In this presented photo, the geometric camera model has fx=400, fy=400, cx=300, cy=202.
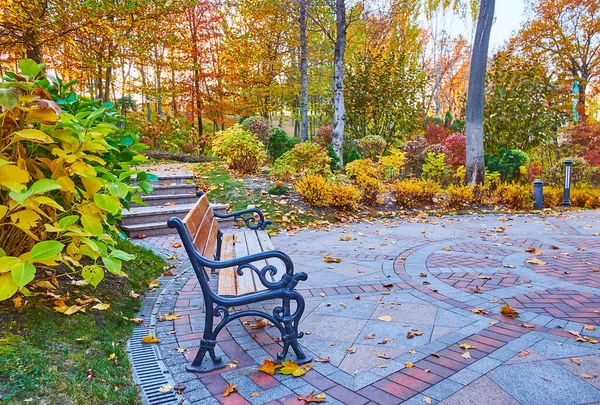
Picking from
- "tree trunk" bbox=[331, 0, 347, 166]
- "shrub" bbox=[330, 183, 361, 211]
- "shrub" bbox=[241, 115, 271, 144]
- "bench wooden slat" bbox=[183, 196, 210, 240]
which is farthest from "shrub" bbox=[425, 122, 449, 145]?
"bench wooden slat" bbox=[183, 196, 210, 240]

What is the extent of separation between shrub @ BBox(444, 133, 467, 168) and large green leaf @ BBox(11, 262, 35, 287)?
503 inches

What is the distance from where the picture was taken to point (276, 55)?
19.6 metres

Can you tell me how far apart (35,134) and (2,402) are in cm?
135

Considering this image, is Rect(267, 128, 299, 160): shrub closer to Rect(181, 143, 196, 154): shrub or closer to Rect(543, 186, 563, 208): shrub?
Rect(181, 143, 196, 154): shrub

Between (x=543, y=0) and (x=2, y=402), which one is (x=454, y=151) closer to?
(x=2, y=402)

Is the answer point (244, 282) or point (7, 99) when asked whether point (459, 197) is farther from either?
point (7, 99)

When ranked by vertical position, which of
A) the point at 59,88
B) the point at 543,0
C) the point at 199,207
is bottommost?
the point at 199,207

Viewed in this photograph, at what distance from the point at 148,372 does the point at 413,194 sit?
7473 millimetres

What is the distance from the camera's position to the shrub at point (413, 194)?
8812 mm

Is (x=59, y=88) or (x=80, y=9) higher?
(x=80, y=9)

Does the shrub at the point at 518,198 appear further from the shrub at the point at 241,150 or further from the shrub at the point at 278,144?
the shrub at the point at 278,144

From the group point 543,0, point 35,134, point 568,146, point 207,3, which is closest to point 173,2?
point 207,3

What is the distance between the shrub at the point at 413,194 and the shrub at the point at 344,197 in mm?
1223

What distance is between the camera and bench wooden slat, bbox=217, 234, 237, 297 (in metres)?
2.65
